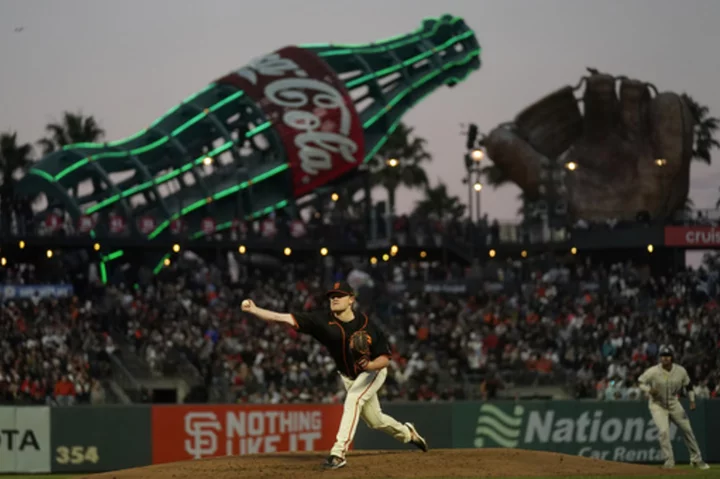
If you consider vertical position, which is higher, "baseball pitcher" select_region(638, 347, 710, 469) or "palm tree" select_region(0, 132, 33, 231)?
"palm tree" select_region(0, 132, 33, 231)

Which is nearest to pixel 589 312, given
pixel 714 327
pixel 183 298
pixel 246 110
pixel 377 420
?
pixel 714 327

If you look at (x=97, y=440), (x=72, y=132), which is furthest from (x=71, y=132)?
(x=97, y=440)

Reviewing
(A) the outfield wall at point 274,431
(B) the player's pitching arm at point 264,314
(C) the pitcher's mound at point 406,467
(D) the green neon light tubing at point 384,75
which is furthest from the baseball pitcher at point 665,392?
(D) the green neon light tubing at point 384,75

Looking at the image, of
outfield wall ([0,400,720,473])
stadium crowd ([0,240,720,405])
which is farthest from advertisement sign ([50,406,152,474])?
stadium crowd ([0,240,720,405])

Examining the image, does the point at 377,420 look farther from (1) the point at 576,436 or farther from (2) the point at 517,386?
(2) the point at 517,386

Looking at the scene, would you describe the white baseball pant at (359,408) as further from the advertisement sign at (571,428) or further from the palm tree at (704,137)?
the palm tree at (704,137)

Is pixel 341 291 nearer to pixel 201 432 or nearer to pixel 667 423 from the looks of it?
pixel 667 423

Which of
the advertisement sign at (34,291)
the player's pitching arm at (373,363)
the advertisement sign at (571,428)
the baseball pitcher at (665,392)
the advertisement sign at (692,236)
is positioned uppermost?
the advertisement sign at (692,236)

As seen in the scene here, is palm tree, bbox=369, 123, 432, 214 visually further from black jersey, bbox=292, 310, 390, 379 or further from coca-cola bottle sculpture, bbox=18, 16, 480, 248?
black jersey, bbox=292, 310, 390, 379
